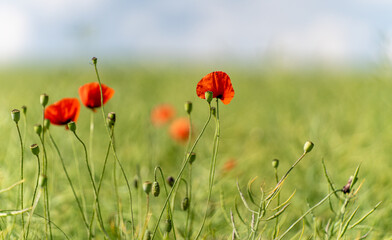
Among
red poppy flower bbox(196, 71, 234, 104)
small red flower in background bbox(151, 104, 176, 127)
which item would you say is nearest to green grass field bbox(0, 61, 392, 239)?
small red flower in background bbox(151, 104, 176, 127)

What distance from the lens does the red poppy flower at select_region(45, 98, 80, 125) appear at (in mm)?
969

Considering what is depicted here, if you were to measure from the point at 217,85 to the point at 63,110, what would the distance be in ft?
1.33

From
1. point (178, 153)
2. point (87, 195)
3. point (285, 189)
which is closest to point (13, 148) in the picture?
point (87, 195)

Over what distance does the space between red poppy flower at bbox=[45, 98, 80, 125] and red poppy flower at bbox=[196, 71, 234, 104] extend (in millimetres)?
329

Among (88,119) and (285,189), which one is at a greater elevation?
(88,119)

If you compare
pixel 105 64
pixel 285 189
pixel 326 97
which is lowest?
pixel 285 189

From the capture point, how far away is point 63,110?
977 millimetres

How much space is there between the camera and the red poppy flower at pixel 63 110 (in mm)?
969

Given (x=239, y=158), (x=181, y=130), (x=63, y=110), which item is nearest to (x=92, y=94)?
(x=63, y=110)

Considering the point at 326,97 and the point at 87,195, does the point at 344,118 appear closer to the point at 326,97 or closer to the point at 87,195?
the point at 326,97

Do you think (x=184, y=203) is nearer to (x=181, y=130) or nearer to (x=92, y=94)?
(x=92, y=94)

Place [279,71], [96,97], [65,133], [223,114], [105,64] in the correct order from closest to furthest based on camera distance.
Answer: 1. [96,97]
2. [65,133]
3. [223,114]
4. [279,71]
5. [105,64]

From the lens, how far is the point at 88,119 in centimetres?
272

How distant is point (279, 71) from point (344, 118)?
73.7 inches
